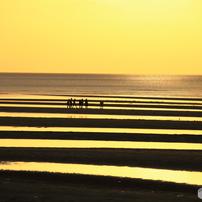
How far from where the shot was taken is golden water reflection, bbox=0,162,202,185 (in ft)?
63.1

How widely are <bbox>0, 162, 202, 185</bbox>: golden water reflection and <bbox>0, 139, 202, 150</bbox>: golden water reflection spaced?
5977 mm

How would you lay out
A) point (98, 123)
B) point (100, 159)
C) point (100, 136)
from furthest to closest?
point (98, 123), point (100, 136), point (100, 159)

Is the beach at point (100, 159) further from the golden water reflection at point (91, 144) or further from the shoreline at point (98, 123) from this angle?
the golden water reflection at point (91, 144)

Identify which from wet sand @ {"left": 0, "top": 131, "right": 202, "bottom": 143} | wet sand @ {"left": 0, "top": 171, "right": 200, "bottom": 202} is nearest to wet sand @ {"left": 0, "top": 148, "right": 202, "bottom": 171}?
wet sand @ {"left": 0, "top": 171, "right": 200, "bottom": 202}

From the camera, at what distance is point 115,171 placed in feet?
67.3

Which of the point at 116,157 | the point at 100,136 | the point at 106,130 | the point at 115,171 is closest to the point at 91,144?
the point at 100,136

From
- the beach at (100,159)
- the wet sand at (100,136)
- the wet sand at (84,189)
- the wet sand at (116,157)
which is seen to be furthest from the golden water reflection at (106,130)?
the wet sand at (84,189)

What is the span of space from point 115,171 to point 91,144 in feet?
27.9

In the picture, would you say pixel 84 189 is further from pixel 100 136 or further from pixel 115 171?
pixel 100 136

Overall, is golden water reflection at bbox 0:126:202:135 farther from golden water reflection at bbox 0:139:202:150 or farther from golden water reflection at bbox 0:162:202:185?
golden water reflection at bbox 0:162:202:185

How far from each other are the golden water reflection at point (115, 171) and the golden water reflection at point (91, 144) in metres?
5.98

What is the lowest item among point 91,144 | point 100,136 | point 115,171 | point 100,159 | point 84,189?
point 84,189

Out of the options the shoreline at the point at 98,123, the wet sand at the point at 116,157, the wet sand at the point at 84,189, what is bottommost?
the wet sand at the point at 84,189

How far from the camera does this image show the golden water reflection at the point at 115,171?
757 inches
